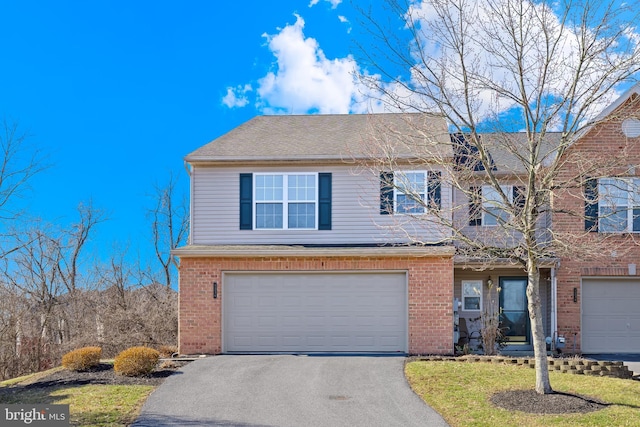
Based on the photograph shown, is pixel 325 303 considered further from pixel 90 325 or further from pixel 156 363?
pixel 90 325

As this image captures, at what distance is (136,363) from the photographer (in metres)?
12.1

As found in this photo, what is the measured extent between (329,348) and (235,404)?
550cm

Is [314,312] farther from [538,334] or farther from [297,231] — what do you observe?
[538,334]

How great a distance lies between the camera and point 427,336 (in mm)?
14945

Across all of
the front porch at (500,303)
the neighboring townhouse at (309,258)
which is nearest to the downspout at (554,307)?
the front porch at (500,303)

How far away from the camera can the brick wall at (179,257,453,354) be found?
49.1 feet

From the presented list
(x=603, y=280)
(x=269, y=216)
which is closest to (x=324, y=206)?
(x=269, y=216)

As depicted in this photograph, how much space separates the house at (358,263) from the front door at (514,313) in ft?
0.10

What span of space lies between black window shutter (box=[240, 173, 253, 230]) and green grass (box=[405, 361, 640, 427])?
5.68m

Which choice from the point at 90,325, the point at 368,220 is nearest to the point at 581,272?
the point at 368,220

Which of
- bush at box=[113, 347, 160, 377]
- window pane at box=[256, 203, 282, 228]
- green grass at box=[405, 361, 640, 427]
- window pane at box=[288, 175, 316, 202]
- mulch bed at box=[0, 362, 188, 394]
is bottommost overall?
mulch bed at box=[0, 362, 188, 394]

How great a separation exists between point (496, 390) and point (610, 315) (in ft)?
24.6

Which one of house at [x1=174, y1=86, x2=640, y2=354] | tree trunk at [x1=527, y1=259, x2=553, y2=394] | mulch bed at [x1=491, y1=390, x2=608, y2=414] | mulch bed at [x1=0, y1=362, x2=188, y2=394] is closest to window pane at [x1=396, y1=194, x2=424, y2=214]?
house at [x1=174, y1=86, x2=640, y2=354]

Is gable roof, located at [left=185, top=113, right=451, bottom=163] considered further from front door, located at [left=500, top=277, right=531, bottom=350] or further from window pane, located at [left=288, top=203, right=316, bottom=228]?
front door, located at [left=500, top=277, right=531, bottom=350]
